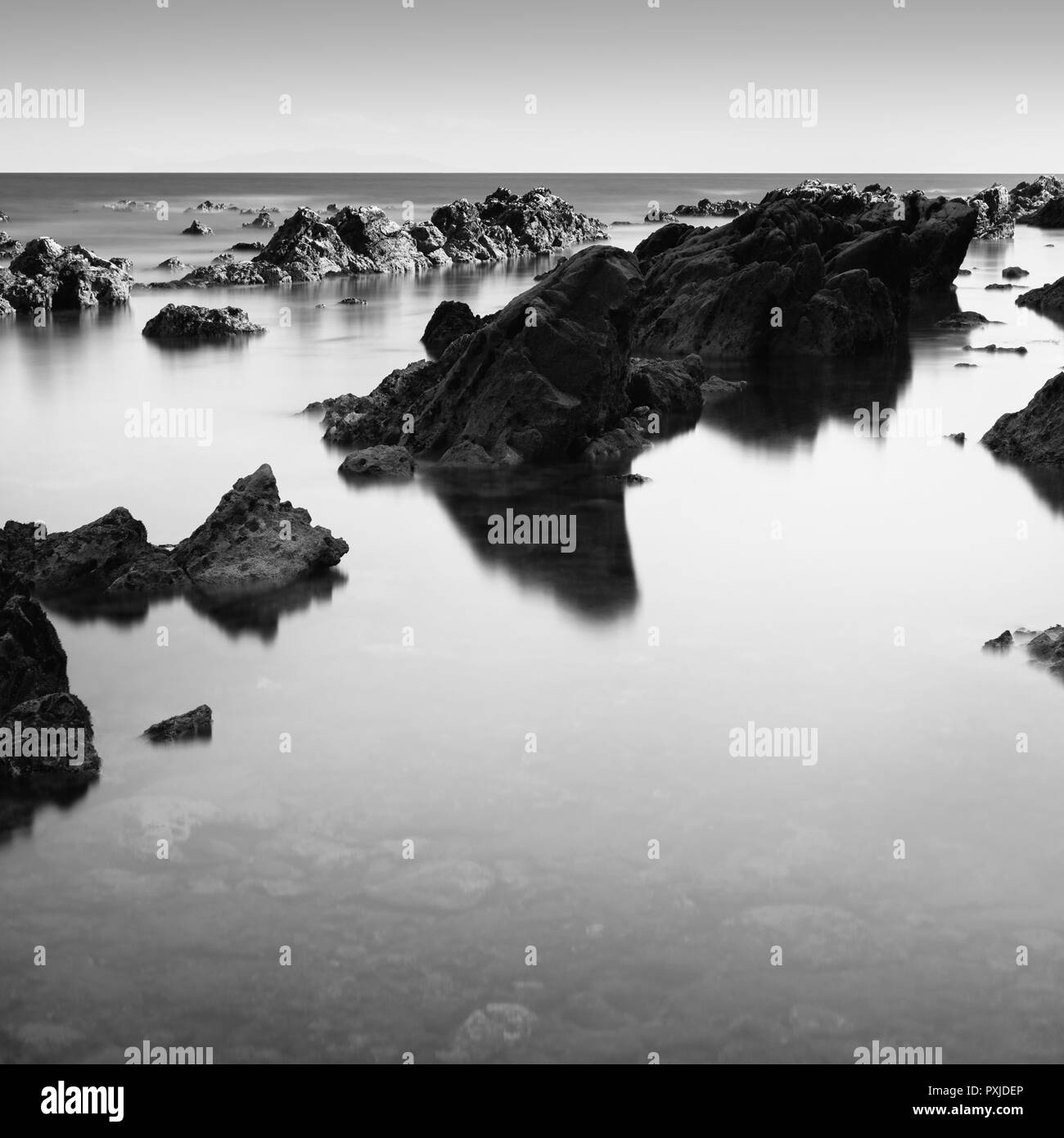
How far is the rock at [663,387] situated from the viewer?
23.3 metres

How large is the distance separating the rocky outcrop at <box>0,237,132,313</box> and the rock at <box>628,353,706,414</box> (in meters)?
17.9

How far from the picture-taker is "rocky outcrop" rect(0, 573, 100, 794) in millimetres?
9492

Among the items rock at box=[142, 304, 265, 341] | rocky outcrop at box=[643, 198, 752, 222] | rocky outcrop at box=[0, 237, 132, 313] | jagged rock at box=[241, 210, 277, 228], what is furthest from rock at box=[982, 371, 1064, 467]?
rocky outcrop at box=[643, 198, 752, 222]

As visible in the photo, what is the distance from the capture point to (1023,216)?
8388 centimetres

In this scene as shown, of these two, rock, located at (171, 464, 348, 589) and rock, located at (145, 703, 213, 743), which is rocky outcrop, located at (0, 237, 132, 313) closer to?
rock, located at (171, 464, 348, 589)

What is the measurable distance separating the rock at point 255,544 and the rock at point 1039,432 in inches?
386

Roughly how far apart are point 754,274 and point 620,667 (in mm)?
20017

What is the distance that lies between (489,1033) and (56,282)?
33.3m

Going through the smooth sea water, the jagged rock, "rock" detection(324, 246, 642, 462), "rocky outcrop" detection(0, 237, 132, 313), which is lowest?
the smooth sea water

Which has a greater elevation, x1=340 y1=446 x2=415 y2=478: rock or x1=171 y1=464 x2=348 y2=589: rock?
x1=340 y1=446 x2=415 y2=478: rock

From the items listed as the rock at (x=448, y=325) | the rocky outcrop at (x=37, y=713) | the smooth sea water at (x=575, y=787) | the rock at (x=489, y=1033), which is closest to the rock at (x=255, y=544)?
the smooth sea water at (x=575, y=787)

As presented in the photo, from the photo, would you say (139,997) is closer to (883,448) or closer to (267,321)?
(883,448)

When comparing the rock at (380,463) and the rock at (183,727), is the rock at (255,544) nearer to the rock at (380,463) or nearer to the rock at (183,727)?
the rock at (183,727)

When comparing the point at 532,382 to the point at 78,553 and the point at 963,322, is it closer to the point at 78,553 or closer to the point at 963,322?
the point at 78,553
